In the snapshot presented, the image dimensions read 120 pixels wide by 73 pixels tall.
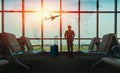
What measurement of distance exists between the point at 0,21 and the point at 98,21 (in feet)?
19.1

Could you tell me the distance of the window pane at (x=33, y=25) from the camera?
20.8 meters

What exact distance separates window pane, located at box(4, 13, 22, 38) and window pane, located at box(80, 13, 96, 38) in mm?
3708

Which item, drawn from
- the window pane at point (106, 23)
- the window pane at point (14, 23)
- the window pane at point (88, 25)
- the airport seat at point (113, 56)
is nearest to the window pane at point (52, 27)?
the window pane at point (88, 25)

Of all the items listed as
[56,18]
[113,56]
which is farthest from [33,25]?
[113,56]

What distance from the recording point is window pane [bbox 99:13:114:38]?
2091 centimetres

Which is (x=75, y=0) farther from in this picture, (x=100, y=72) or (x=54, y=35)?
(x=100, y=72)

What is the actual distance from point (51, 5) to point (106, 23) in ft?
11.4

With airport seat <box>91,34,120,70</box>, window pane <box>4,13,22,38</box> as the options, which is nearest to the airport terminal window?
window pane <box>4,13,22,38</box>

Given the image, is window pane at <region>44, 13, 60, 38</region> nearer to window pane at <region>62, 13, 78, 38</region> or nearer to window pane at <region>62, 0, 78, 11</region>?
window pane at <region>62, 13, 78, 38</region>

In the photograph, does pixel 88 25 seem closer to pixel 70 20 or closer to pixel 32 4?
pixel 70 20

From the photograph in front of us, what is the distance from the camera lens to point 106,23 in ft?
69.1

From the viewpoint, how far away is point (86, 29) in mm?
21312

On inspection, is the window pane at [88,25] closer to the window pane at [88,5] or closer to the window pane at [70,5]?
the window pane at [88,5]

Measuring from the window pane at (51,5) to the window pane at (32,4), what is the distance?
387mm
